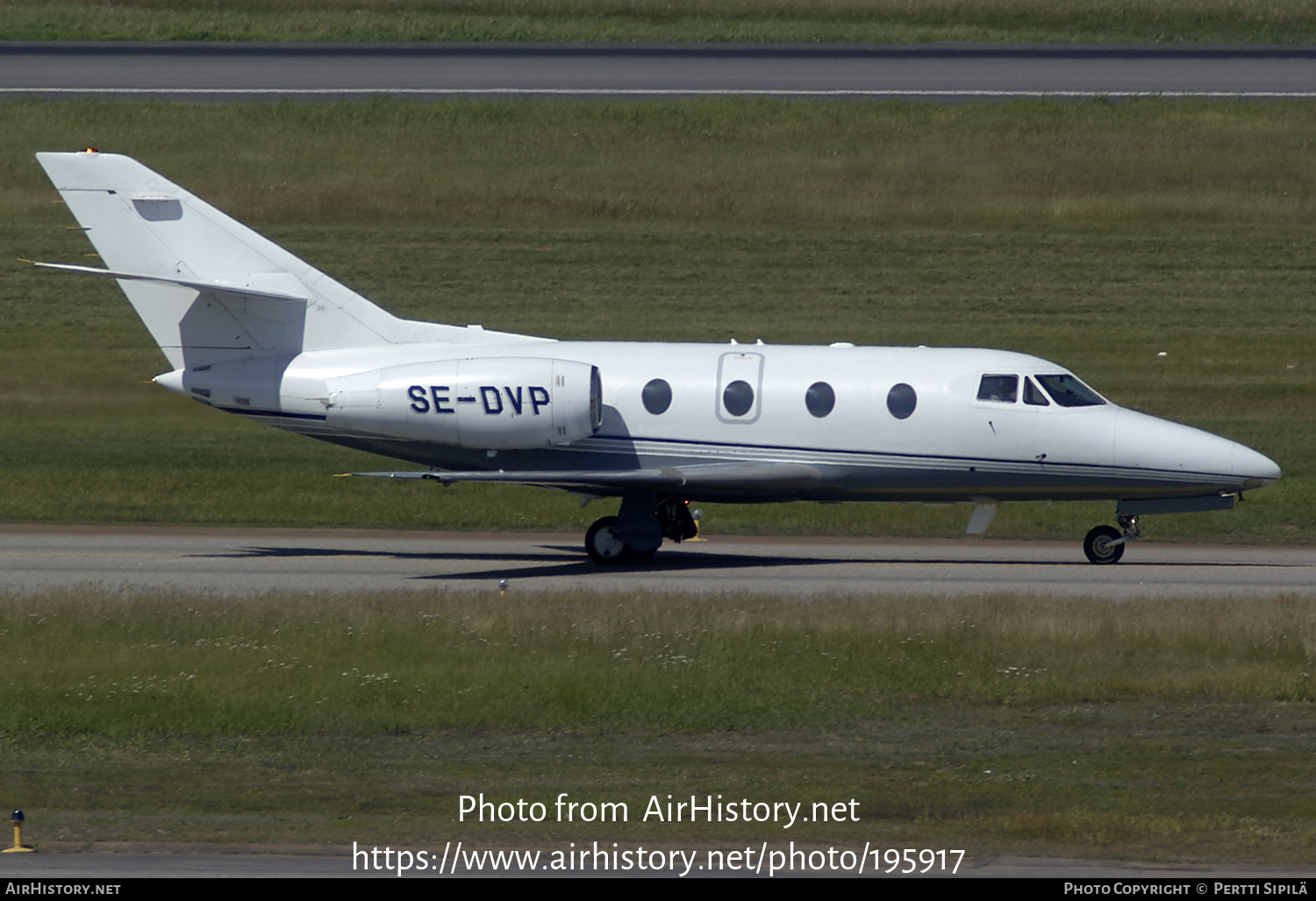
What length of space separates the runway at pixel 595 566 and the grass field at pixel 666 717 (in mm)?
1807

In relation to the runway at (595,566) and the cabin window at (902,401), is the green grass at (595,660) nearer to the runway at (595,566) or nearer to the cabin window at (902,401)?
the runway at (595,566)

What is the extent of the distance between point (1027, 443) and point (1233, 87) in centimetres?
3131

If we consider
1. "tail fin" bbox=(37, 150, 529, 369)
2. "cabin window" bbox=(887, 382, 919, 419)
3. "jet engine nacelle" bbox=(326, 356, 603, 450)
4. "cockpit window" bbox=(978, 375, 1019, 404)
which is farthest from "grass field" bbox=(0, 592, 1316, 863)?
"tail fin" bbox=(37, 150, 529, 369)

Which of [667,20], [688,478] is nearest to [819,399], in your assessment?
[688,478]

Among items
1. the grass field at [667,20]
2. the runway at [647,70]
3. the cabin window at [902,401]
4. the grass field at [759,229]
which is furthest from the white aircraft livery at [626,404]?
the grass field at [667,20]

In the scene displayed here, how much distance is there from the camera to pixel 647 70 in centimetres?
5141

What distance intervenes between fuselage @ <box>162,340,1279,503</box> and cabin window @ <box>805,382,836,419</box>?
17 millimetres

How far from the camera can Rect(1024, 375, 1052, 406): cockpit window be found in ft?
73.5

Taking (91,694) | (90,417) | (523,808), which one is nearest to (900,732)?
(523,808)

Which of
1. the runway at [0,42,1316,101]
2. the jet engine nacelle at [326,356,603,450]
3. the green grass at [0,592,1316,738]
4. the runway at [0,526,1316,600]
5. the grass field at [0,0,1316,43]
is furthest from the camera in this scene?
the grass field at [0,0,1316,43]

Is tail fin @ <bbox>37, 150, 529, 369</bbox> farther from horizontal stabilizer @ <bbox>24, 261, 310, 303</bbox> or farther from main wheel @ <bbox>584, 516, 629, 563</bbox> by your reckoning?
main wheel @ <bbox>584, 516, 629, 563</bbox>

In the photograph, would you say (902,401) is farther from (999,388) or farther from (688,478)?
(688,478)

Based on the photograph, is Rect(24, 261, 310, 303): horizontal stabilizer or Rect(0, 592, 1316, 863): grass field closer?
Rect(0, 592, 1316, 863): grass field

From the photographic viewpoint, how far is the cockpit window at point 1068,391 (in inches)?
885
